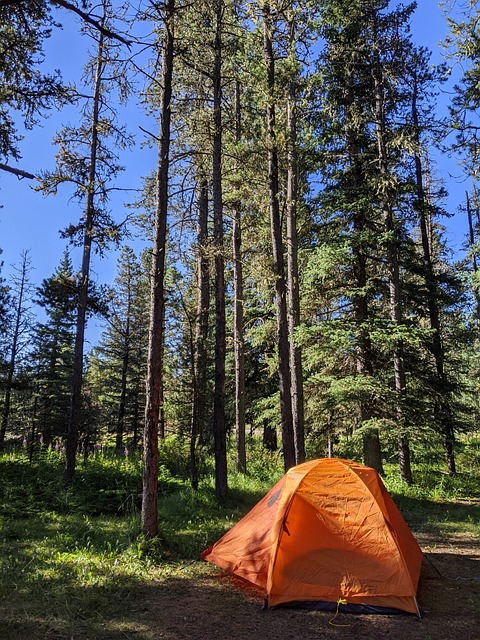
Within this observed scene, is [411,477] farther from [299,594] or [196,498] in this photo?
[299,594]

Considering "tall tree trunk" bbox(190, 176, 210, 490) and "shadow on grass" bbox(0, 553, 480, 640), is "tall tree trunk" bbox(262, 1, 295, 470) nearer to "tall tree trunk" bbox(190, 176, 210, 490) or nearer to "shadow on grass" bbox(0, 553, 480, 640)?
"tall tree trunk" bbox(190, 176, 210, 490)

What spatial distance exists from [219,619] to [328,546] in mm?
1755

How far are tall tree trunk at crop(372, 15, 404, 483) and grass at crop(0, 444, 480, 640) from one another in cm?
120

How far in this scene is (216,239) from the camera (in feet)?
36.7

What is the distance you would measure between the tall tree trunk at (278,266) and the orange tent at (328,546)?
3382 mm

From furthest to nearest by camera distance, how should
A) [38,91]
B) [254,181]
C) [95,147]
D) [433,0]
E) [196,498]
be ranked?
[95,147], [254,181], [196,498], [433,0], [38,91]

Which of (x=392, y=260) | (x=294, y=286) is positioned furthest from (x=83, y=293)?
(x=392, y=260)

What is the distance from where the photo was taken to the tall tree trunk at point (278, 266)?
10.6m

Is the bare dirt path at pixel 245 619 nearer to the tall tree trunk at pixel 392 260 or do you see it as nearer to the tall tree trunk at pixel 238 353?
the tall tree trunk at pixel 392 260

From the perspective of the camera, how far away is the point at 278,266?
1100 cm

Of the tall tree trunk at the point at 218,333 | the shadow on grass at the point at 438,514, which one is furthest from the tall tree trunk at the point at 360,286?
the tall tree trunk at the point at 218,333

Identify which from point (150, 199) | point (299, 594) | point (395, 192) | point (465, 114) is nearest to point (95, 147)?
point (150, 199)

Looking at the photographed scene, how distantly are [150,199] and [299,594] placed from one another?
8311 mm

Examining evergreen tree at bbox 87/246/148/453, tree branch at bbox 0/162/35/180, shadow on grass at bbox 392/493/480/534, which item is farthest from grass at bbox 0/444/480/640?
evergreen tree at bbox 87/246/148/453
